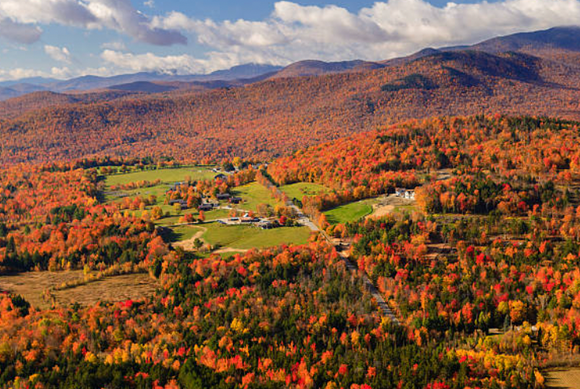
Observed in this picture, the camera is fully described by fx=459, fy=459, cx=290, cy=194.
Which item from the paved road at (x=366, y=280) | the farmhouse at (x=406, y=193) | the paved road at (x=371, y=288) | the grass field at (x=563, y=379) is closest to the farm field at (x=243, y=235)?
the paved road at (x=366, y=280)

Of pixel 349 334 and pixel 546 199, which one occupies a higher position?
pixel 546 199

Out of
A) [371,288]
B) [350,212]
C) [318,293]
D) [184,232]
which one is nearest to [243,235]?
[184,232]

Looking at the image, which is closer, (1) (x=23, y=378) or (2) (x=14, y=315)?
(1) (x=23, y=378)

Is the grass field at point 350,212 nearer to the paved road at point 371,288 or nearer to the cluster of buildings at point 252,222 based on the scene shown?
the paved road at point 371,288

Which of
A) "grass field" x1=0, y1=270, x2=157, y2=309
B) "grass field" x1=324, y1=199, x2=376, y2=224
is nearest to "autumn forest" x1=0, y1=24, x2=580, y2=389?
"grass field" x1=0, y1=270, x2=157, y2=309

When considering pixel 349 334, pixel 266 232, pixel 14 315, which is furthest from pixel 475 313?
pixel 14 315

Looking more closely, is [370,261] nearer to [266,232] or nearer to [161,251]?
[266,232]

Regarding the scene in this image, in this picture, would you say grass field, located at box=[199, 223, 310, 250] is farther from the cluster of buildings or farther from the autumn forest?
the cluster of buildings
